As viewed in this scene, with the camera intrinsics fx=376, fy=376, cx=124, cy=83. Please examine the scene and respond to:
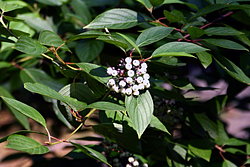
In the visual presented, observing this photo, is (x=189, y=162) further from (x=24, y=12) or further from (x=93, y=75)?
(x=24, y=12)

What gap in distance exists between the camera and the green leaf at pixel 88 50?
128 centimetres

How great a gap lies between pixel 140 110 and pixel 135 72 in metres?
0.09

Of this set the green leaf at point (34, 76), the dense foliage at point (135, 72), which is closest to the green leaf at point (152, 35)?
the dense foliage at point (135, 72)

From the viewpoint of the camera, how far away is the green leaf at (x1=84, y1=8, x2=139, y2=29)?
0.96 meters

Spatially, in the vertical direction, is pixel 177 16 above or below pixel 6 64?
above

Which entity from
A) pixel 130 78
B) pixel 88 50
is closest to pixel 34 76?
pixel 88 50

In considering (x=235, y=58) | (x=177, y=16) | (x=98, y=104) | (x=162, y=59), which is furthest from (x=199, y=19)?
(x=98, y=104)

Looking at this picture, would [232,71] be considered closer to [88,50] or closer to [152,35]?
[152,35]

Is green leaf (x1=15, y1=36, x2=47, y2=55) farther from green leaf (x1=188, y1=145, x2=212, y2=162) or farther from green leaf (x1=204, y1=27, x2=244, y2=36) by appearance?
green leaf (x1=188, y1=145, x2=212, y2=162)

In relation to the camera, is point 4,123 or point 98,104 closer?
point 98,104

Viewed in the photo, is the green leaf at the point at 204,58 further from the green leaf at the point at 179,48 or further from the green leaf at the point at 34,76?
the green leaf at the point at 34,76

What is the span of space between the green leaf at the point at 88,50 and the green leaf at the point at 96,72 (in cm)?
38

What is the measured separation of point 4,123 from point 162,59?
8.23 feet

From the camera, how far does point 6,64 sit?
4.92ft
